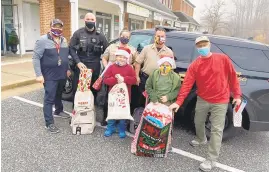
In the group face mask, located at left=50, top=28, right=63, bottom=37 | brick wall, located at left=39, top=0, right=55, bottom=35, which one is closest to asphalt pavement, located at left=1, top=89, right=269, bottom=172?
face mask, located at left=50, top=28, right=63, bottom=37

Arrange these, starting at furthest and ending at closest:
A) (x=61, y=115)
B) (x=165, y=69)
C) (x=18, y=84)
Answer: (x=18, y=84) → (x=61, y=115) → (x=165, y=69)

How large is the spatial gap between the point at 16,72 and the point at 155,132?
5.52 m

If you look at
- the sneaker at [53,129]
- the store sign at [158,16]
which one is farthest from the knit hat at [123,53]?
the store sign at [158,16]

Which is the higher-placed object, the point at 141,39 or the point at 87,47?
the point at 141,39

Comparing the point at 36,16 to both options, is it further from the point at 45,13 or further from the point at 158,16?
the point at 158,16

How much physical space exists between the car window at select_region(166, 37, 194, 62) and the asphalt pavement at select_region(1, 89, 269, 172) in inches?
49.5

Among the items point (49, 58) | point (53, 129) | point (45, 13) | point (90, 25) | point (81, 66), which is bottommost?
point (53, 129)

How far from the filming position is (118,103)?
3555mm

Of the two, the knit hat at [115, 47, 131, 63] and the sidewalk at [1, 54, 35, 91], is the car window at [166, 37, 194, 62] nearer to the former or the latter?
the knit hat at [115, 47, 131, 63]

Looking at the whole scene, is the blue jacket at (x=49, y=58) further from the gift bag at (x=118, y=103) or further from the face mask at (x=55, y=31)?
the gift bag at (x=118, y=103)

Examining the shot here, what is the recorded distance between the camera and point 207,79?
10.2 ft

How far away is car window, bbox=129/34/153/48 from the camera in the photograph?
14.5 ft

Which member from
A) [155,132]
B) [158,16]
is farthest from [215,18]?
[155,132]

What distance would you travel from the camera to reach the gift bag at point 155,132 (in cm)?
312
